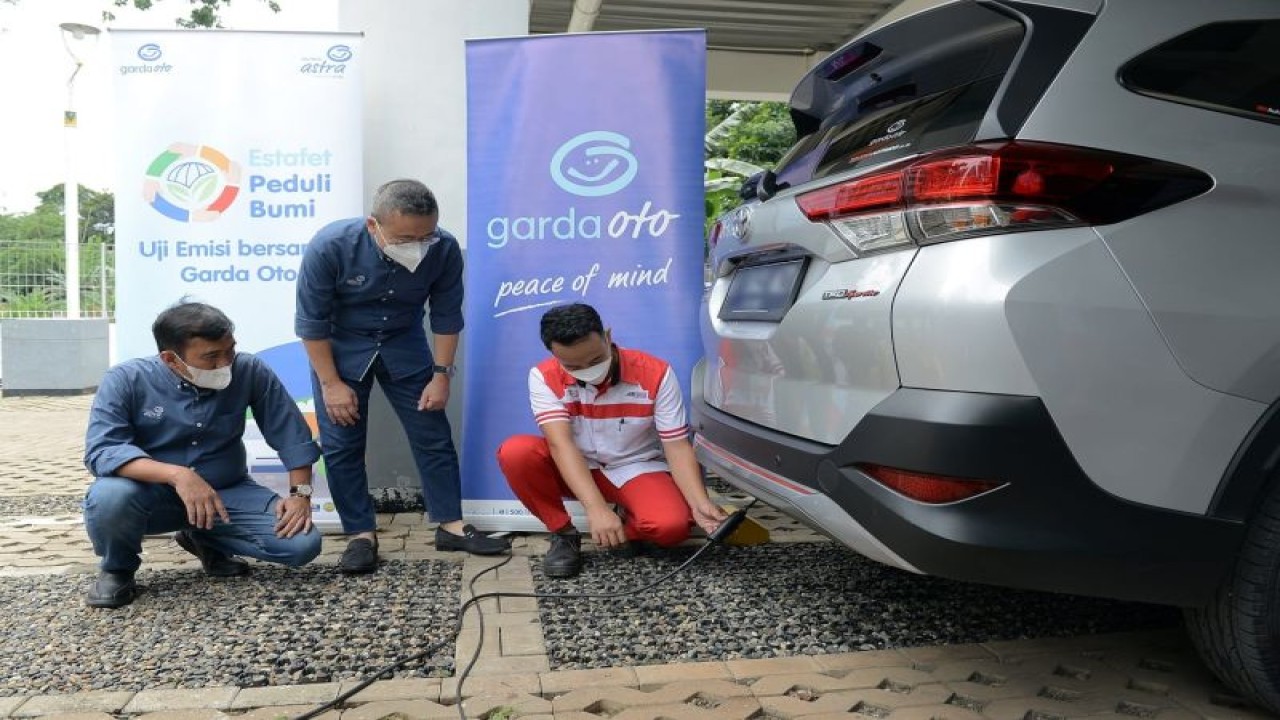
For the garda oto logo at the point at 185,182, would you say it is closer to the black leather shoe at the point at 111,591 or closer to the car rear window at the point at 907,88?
the black leather shoe at the point at 111,591

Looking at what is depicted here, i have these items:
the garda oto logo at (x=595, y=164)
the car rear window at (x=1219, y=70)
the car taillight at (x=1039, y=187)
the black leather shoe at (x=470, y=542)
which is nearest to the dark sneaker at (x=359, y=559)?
the black leather shoe at (x=470, y=542)

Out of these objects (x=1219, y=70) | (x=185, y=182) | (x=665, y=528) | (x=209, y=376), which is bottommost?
(x=665, y=528)

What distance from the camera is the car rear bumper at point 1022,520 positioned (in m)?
1.91

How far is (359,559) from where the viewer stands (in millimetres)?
3553

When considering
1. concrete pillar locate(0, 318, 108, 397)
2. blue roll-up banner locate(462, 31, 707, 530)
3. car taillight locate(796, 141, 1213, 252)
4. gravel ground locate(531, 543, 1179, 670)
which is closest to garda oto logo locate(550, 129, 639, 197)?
blue roll-up banner locate(462, 31, 707, 530)

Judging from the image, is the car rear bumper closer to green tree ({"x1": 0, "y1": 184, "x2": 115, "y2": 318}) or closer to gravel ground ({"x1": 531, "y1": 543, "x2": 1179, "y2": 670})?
gravel ground ({"x1": 531, "y1": 543, "x2": 1179, "y2": 670})

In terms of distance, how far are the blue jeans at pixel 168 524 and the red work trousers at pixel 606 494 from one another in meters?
0.80

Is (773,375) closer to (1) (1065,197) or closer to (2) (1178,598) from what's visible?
(1) (1065,197)

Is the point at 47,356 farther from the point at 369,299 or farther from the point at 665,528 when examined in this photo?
the point at 665,528

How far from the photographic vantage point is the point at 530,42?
4078 millimetres

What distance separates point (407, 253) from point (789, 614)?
6.43 feet

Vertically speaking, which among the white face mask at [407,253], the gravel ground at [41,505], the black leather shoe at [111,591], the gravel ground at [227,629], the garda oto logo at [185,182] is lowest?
the gravel ground at [227,629]

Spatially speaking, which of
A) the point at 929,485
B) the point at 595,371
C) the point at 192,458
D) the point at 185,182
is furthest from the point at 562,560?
the point at 185,182

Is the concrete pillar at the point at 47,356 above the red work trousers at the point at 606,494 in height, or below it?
above
